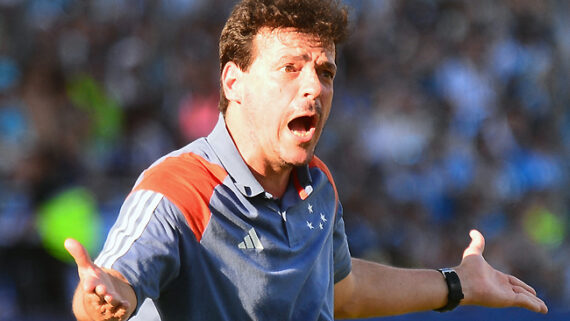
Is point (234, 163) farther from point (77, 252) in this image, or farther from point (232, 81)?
point (77, 252)

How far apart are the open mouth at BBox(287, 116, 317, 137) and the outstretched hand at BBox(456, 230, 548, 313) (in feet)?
3.67

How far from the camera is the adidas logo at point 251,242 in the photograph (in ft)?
10.7

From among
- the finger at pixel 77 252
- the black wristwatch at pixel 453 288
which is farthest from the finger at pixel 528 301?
Result: the finger at pixel 77 252

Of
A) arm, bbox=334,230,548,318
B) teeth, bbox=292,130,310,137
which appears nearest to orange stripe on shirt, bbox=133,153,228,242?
teeth, bbox=292,130,310,137

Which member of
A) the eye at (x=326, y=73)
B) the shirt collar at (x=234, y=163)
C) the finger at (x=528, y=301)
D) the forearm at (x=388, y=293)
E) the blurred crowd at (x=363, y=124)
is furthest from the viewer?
the blurred crowd at (x=363, y=124)

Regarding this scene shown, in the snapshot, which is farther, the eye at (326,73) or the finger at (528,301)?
the finger at (528,301)

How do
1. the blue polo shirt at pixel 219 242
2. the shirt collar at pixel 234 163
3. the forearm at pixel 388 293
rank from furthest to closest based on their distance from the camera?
the forearm at pixel 388 293 < the shirt collar at pixel 234 163 < the blue polo shirt at pixel 219 242

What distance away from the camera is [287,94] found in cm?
341

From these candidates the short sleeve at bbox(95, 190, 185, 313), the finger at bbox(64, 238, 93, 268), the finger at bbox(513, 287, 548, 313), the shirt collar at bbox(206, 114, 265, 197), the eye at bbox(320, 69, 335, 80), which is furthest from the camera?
the finger at bbox(513, 287, 548, 313)

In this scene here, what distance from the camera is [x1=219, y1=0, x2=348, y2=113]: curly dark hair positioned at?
3449 millimetres

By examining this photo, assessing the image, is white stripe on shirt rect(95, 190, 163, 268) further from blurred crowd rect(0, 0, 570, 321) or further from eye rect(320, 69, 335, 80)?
blurred crowd rect(0, 0, 570, 321)

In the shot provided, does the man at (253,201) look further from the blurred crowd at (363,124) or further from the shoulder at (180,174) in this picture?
the blurred crowd at (363,124)

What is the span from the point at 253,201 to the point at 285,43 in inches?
22.9

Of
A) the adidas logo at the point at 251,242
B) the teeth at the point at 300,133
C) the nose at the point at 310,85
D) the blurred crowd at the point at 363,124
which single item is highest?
Answer: the nose at the point at 310,85
